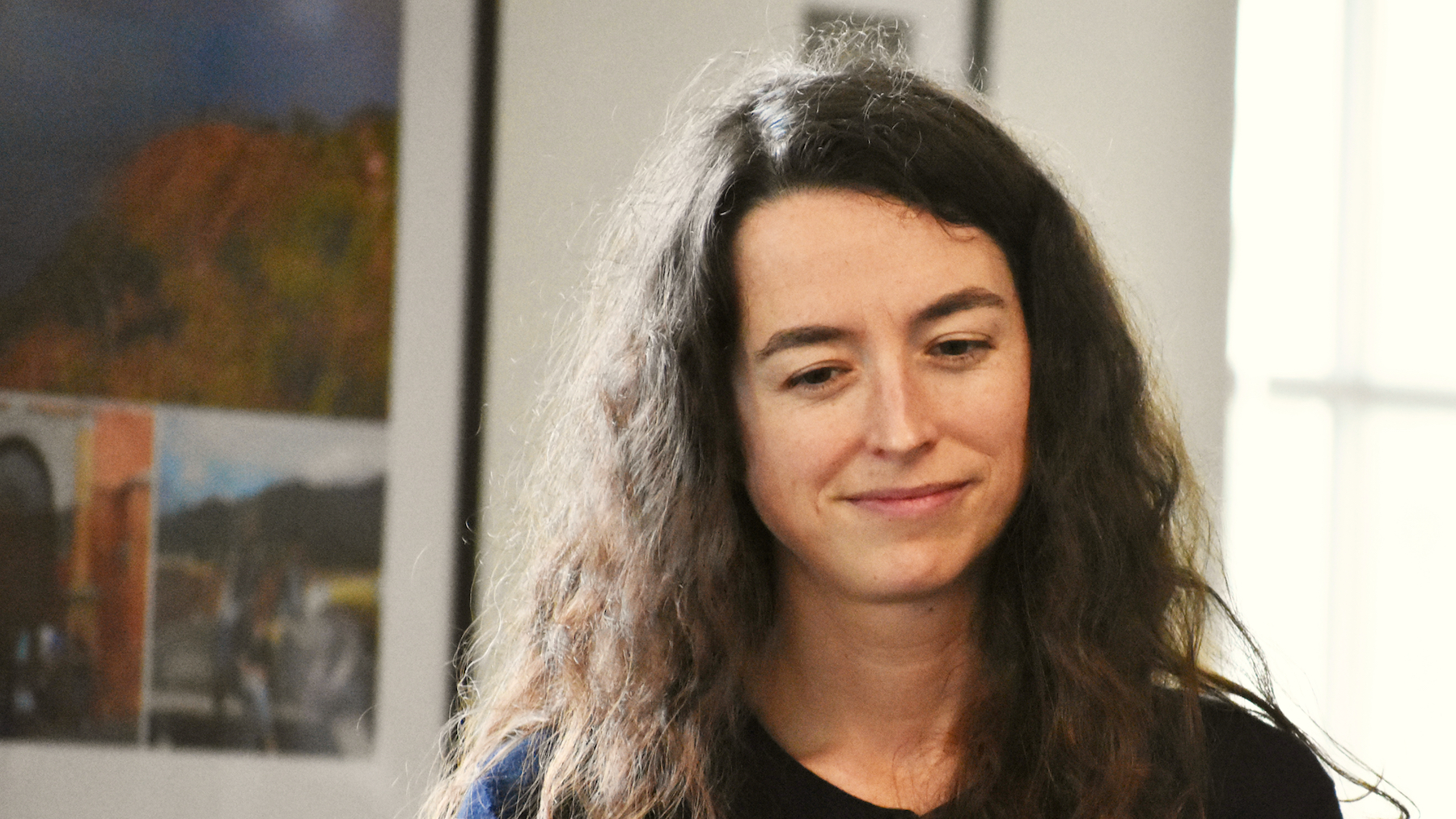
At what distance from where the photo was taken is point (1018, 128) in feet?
5.63

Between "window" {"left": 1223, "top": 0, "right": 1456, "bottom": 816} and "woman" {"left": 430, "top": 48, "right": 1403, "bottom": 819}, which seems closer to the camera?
"woman" {"left": 430, "top": 48, "right": 1403, "bottom": 819}

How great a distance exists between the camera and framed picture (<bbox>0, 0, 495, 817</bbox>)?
5.66 feet

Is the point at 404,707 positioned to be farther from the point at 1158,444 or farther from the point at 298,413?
the point at 1158,444

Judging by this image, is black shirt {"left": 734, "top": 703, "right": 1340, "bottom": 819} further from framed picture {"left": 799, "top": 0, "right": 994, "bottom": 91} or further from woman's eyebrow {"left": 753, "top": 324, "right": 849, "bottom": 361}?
framed picture {"left": 799, "top": 0, "right": 994, "bottom": 91}

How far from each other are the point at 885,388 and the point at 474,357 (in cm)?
90

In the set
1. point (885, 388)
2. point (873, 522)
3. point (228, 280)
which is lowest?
point (873, 522)

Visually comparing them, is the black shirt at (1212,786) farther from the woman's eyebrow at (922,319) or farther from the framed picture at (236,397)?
the framed picture at (236,397)

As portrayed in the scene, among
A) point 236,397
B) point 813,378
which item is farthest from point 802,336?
point 236,397

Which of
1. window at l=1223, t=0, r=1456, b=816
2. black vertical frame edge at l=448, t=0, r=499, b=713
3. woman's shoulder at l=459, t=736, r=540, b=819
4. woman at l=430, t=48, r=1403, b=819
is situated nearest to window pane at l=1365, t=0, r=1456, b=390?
window at l=1223, t=0, r=1456, b=816

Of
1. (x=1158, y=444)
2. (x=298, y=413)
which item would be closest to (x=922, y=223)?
(x=1158, y=444)

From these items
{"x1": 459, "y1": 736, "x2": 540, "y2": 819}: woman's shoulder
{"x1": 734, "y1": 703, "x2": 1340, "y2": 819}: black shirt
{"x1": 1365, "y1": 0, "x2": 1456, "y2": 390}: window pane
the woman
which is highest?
{"x1": 1365, "y1": 0, "x2": 1456, "y2": 390}: window pane

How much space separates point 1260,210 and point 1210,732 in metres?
1.47

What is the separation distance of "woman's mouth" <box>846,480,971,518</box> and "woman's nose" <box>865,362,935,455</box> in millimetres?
34

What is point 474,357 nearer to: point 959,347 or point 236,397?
point 236,397
